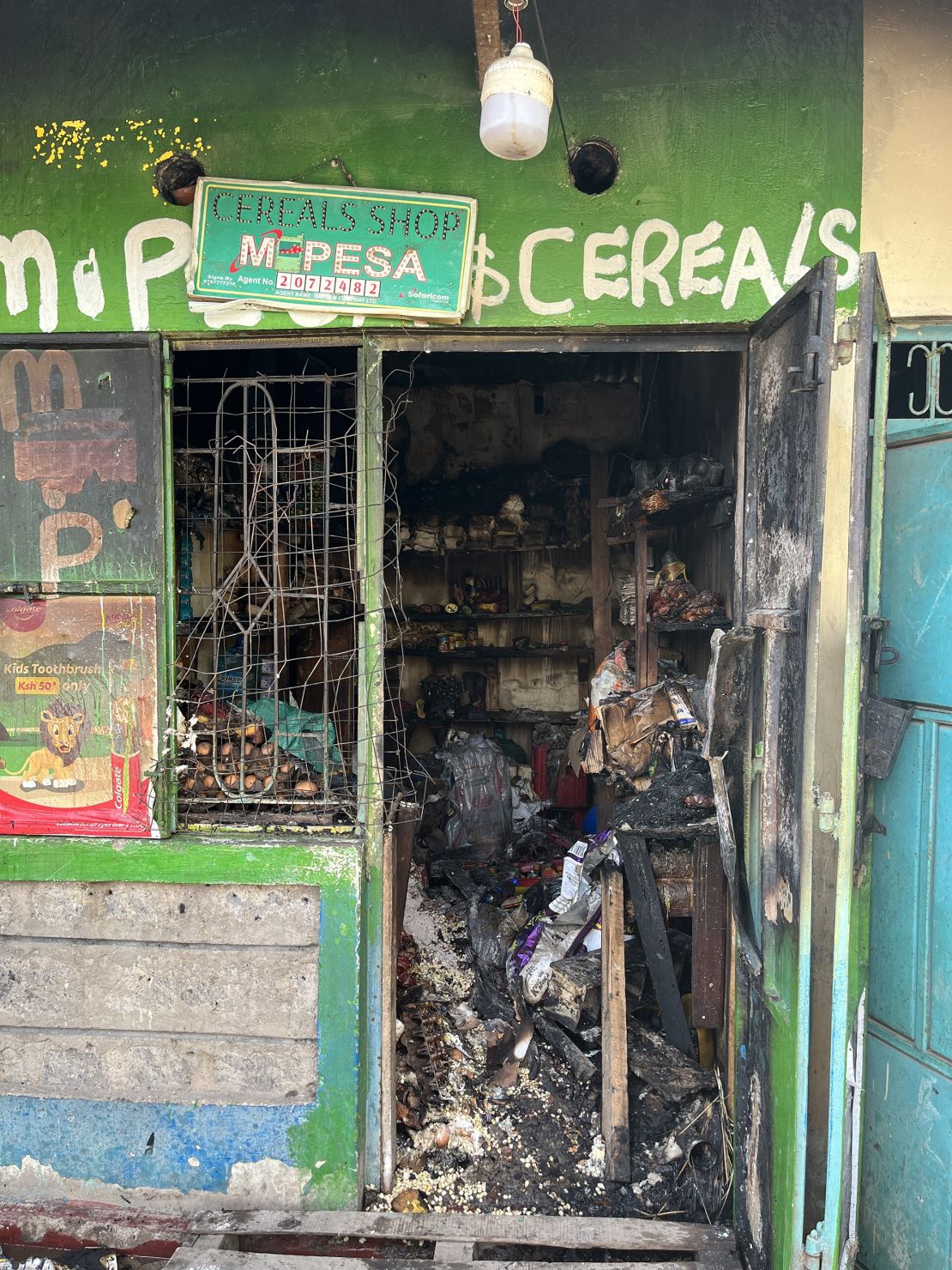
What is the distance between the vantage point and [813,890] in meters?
2.89

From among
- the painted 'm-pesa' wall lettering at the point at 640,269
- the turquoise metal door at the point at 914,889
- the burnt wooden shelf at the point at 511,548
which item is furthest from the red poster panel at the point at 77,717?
the burnt wooden shelf at the point at 511,548

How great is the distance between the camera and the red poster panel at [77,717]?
10.0ft

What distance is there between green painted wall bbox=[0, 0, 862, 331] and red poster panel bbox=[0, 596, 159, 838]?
3.60 feet

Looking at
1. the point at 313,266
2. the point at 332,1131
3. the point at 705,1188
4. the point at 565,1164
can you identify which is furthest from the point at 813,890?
the point at 313,266

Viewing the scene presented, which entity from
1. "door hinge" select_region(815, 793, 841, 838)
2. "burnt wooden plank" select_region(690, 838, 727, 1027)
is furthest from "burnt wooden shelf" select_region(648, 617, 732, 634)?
"door hinge" select_region(815, 793, 841, 838)

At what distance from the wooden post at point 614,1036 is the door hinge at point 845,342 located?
89.8 inches

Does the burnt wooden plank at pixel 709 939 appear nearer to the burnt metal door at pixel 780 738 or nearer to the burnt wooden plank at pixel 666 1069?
the burnt wooden plank at pixel 666 1069

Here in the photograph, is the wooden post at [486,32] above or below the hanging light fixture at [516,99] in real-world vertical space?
above

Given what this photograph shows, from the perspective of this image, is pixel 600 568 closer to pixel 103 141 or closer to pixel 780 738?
pixel 780 738

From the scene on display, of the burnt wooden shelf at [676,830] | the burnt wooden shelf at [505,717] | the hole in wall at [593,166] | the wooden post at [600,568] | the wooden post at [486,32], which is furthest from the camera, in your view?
the burnt wooden shelf at [505,717]

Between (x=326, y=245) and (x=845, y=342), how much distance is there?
1.78 metres

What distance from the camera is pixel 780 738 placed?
258cm

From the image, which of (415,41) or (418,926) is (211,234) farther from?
(418,926)

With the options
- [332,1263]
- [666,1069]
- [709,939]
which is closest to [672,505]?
[709,939]
